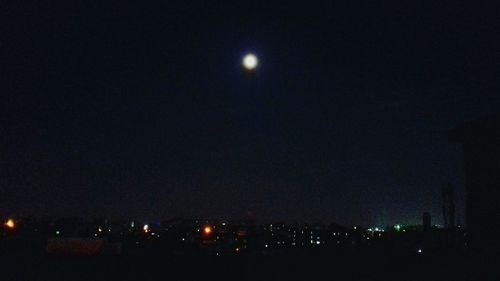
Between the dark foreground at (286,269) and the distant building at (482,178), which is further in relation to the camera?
the distant building at (482,178)

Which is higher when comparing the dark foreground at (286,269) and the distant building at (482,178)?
the distant building at (482,178)

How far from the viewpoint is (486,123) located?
984 inches

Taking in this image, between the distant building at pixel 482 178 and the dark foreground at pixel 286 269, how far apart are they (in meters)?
1.49

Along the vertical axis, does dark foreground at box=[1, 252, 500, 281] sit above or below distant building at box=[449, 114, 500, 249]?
below

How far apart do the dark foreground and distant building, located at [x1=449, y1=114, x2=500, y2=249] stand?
1.49 meters

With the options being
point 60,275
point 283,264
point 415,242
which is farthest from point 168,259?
point 415,242

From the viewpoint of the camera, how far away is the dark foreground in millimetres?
21719

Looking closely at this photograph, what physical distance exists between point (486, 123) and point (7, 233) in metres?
45.0

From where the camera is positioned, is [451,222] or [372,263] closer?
[372,263]

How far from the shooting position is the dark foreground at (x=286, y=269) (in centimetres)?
2172

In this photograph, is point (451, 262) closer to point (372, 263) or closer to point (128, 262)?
point (372, 263)

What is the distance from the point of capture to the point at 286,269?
27203mm

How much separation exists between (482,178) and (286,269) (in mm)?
8697

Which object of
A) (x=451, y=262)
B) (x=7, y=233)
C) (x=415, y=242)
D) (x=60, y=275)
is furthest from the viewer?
(x=7, y=233)
